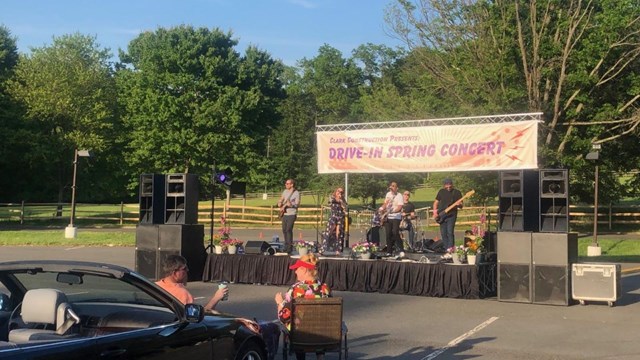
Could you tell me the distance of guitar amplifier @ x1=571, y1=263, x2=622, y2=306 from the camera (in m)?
12.5

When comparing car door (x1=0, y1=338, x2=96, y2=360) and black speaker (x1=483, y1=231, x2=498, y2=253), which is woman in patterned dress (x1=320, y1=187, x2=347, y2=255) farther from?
car door (x1=0, y1=338, x2=96, y2=360)

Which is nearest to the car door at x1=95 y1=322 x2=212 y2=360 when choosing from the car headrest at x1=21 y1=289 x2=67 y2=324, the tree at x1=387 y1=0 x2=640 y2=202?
the car headrest at x1=21 y1=289 x2=67 y2=324

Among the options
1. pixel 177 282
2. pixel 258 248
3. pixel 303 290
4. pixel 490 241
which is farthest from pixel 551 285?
pixel 177 282

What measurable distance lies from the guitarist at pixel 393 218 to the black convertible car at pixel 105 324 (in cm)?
1226

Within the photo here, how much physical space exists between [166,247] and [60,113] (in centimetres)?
4043

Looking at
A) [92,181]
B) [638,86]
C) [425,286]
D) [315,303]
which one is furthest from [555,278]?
[92,181]

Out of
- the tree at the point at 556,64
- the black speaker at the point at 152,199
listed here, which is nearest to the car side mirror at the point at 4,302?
the black speaker at the point at 152,199

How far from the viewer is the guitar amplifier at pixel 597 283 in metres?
12.5

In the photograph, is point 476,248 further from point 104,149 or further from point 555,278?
point 104,149

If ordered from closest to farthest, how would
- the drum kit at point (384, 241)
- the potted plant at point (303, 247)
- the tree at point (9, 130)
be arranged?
the potted plant at point (303, 247)
the drum kit at point (384, 241)
the tree at point (9, 130)

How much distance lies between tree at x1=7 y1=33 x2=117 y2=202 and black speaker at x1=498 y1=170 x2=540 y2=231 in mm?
41972

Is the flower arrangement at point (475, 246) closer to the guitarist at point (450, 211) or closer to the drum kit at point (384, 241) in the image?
the guitarist at point (450, 211)

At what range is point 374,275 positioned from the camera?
14.3m

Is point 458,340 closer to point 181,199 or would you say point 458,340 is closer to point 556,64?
point 181,199
